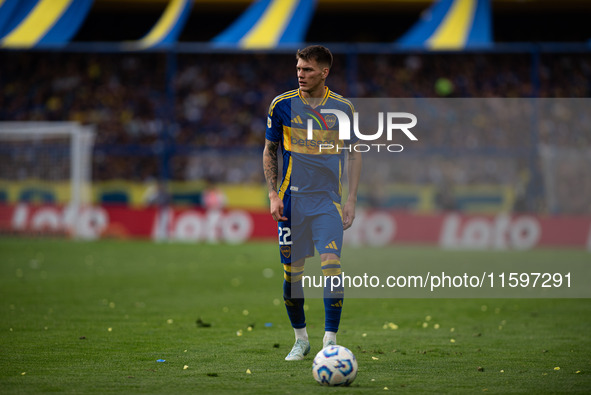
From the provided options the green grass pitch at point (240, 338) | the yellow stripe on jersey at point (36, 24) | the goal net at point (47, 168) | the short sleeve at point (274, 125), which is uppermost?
the yellow stripe on jersey at point (36, 24)

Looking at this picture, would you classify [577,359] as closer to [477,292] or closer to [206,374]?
[206,374]

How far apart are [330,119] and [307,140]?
243 millimetres

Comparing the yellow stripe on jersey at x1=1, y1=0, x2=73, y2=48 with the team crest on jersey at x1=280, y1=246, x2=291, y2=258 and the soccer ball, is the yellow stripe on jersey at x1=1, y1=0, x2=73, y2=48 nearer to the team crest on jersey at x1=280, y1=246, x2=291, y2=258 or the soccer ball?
the team crest on jersey at x1=280, y1=246, x2=291, y2=258

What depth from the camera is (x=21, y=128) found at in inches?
925

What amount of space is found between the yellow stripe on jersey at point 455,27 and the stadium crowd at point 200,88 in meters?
2.73

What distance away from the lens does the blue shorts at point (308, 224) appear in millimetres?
6473

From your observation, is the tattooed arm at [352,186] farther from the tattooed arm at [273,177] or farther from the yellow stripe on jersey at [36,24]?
the yellow stripe on jersey at [36,24]

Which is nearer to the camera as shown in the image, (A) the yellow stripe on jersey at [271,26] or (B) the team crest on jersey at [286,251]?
(B) the team crest on jersey at [286,251]

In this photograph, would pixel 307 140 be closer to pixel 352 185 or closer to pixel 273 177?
pixel 273 177

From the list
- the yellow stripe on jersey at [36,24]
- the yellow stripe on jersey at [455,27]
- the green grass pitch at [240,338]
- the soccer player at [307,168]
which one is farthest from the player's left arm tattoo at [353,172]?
the yellow stripe on jersey at [36,24]

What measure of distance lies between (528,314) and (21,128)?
17.4 meters

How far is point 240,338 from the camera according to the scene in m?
7.86

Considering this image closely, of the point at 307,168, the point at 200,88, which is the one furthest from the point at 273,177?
the point at 200,88

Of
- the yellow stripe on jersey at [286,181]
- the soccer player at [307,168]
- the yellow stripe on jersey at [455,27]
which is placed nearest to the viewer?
the soccer player at [307,168]
